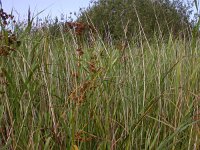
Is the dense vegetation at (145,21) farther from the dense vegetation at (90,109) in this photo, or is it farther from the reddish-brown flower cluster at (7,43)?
the reddish-brown flower cluster at (7,43)

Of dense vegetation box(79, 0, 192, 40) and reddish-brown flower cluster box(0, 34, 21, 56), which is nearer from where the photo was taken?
reddish-brown flower cluster box(0, 34, 21, 56)

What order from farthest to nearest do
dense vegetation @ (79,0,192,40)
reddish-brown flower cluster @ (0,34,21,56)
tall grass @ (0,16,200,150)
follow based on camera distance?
dense vegetation @ (79,0,192,40), reddish-brown flower cluster @ (0,34,21,56), tall grass @ (0,16,200,150)

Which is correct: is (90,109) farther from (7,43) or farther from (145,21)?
(145,21)

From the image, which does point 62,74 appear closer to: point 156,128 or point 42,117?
point 42,117

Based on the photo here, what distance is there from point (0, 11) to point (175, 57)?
110cm

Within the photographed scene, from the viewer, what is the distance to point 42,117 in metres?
1.75

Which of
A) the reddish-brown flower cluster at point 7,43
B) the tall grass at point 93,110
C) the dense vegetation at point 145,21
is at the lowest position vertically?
the tall grass at point 93,110

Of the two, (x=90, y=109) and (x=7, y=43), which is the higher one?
(x=7, y=43)

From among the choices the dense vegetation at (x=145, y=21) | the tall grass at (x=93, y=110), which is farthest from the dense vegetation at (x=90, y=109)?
the dense vegetation at (x=145, y=21)

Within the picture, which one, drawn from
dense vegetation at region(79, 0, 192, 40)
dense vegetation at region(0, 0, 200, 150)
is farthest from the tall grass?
dense vegetation at region(79, 0, 192, 40)

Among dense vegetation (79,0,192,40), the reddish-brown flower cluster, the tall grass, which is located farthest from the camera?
dense vegetation (79,0,192,40)

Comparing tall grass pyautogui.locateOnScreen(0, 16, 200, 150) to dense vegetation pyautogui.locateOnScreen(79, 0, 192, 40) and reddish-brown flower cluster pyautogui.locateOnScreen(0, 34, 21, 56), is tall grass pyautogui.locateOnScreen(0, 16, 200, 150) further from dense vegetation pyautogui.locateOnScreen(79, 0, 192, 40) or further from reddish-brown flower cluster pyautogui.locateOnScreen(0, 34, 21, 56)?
dense vegetation pyautogui.locateOnScreen(79, 0, 192, 40)

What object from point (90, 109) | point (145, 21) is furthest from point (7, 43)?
point (145, 21)

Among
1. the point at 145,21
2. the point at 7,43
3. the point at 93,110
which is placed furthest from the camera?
the point at 145,21
